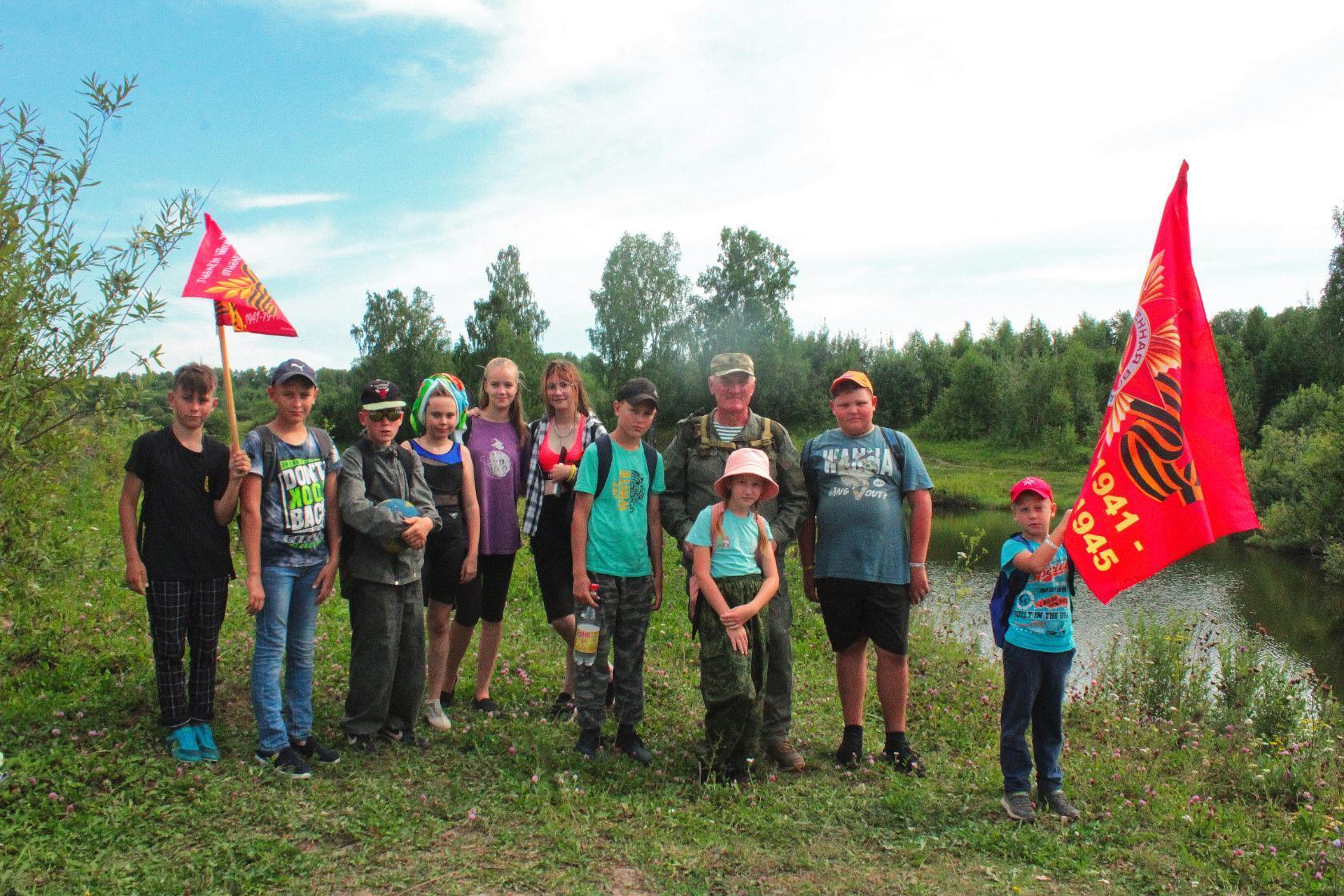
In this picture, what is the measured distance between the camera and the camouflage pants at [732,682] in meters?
4.60

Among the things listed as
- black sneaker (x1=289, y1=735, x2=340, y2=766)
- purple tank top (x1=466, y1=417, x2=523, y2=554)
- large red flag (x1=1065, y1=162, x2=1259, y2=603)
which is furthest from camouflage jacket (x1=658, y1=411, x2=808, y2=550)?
black sneaker (x1=289, y1=735, x2=340, y2=766)

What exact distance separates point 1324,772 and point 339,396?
54098 mm

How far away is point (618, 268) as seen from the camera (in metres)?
52.5

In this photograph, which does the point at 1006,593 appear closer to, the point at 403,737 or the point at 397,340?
the point at 403,737

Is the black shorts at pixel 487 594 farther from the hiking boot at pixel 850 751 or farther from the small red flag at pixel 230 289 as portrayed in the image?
the hiking boot at pixel 850 751

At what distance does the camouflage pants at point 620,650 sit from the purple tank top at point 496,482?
0.80 m

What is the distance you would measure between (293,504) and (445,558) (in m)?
0.96

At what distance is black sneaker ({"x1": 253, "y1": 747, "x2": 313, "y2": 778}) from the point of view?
4.38m

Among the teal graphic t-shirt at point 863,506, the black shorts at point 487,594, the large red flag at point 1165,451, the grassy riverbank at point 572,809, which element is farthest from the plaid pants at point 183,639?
the large red flag at point 1165,451

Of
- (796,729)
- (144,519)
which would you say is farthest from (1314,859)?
(144,519)

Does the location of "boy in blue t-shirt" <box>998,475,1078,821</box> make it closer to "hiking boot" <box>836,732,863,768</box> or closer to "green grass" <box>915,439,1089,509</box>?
"hiking boot" <box>836,732,863,768</box>

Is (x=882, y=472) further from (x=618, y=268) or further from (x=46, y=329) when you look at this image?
(x=618, y=268)

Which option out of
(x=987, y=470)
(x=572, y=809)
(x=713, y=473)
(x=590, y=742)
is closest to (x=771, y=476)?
(x=713, y=473)

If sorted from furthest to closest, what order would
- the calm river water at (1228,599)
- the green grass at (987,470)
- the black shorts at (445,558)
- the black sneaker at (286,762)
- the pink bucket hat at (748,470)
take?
the green grass at (987,470), the calm river water at (1228,599), the black shorts at (445,558), the pink bucket hat at (748,470), the black sneaker at (286,762)
